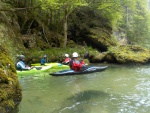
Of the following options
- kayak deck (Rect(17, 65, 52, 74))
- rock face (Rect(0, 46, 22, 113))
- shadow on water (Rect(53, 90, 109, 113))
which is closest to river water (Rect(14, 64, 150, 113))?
shadow on water (Rect(53, 90, 109, 113))

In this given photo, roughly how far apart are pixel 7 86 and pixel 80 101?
2.55 metres

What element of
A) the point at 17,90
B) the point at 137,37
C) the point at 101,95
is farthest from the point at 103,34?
the point at 17,90

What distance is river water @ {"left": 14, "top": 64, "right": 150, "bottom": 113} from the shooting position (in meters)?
6.43

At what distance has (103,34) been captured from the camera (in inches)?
871

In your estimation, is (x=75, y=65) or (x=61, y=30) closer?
(x=75, y=65)

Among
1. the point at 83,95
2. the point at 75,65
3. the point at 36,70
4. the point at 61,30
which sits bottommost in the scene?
the point at 83,95

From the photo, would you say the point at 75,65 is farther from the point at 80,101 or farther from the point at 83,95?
the point at 80,101

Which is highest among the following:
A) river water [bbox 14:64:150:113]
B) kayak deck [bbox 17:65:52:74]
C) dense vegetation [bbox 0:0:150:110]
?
dense vegetation [bbox 0:0:150:110]

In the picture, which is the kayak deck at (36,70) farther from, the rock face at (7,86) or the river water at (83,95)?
the rock face at (7,86)

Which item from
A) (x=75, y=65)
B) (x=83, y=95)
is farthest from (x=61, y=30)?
(x=83, y=95)

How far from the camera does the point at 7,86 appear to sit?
546cm

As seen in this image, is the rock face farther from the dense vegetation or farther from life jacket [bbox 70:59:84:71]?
the dense vegetation

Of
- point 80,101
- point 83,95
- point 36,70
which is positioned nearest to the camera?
point 80,101

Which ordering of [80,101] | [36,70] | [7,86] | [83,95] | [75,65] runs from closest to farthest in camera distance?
[7,86] < [80,101] < [83,95] < [75,65] < [36,70]
